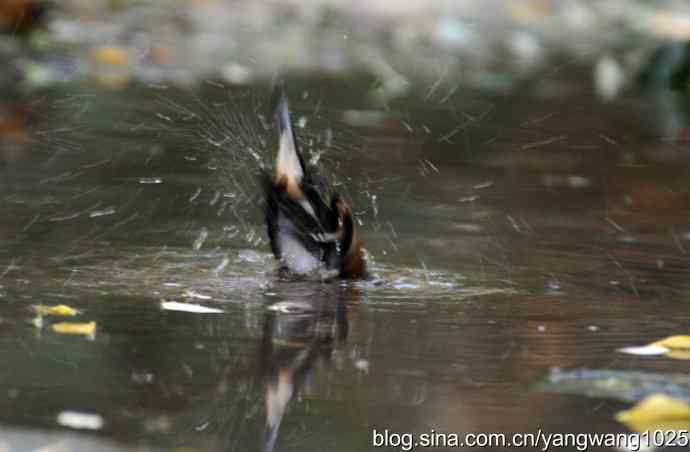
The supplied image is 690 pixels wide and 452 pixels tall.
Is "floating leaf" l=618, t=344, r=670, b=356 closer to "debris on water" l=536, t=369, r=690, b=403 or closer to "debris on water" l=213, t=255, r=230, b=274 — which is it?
"debris on water" l=536, t=369, r=690, b=403

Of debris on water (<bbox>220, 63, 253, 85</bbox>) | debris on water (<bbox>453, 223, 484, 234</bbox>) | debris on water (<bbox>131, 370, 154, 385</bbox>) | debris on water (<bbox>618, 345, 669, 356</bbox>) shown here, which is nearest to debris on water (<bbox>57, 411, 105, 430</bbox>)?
debris on water (<bbox>131, 370, 154, 385</bbox>)

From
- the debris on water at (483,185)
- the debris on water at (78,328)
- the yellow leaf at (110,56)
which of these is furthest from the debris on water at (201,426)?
the yellow leaf at (110,56)

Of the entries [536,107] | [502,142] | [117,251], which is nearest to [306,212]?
[117,251]

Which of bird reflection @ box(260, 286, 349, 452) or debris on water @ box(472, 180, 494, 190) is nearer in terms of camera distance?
bird reflection @ box(260, 286, 349, 452)

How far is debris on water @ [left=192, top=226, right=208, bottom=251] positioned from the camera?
634cm

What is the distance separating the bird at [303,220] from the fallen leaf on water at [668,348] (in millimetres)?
1176

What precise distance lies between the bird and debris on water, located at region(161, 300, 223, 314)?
53cm

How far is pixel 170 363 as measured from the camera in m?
4.61

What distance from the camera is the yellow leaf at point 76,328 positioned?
16.2 ft

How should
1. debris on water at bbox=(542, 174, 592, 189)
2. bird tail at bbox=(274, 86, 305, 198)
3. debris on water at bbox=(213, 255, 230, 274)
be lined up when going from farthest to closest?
1. debris on water at bbox=(542, 174, 592, 189)
2. debris on water at bbox=(213, 255, 230, 274)
3. bird tail at bbox=(274, 86, 305, 198)

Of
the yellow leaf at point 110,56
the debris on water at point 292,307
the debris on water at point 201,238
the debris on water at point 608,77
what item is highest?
the yellow leaf at point 110,56

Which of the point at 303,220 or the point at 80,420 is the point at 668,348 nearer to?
the point at 303,220

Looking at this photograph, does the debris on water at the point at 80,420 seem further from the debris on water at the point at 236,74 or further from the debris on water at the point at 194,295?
the debris on water at the point at 236,74

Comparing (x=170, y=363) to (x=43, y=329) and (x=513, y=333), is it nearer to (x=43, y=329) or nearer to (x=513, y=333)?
(x=43, y=329)
